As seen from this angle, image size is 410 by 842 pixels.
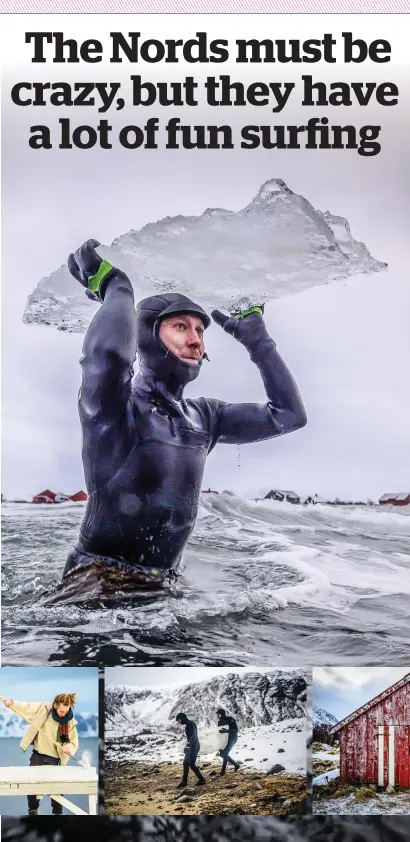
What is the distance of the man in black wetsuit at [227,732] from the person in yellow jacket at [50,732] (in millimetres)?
753

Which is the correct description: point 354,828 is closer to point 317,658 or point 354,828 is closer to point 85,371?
point 317,658

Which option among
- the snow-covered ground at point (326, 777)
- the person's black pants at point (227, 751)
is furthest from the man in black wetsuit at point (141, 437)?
the snow-covered ground at point (326, 777)

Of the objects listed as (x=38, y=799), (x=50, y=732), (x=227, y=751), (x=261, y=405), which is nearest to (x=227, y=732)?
(x=227, y=751)

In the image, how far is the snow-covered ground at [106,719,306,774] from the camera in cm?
491

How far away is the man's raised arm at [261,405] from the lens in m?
5.23

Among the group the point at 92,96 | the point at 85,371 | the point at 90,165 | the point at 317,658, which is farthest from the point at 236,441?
the point at 92,96

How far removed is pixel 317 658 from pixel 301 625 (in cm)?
19

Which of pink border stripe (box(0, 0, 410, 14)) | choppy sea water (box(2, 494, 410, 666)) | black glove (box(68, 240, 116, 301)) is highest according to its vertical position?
pink border stripe (box(0, 0, 410, 14))

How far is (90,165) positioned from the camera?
17.3ft

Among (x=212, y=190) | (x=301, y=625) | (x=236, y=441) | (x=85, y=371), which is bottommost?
(x=301, y=625)

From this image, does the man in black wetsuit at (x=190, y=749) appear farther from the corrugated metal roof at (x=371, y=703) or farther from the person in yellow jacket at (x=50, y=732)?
the corrugated metal roof at (x=371, y=703)

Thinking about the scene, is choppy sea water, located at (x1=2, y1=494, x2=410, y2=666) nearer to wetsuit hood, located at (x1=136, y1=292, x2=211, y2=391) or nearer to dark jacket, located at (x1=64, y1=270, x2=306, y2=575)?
dark jacket, located at (x1=64, y1=270, x2=306, y2=575)

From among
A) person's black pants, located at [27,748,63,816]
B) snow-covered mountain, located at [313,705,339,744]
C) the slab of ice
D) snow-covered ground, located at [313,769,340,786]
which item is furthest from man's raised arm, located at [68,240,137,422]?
snow-covered ground, located at [313,769,340,786]

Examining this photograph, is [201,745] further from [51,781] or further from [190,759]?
[51,781]
